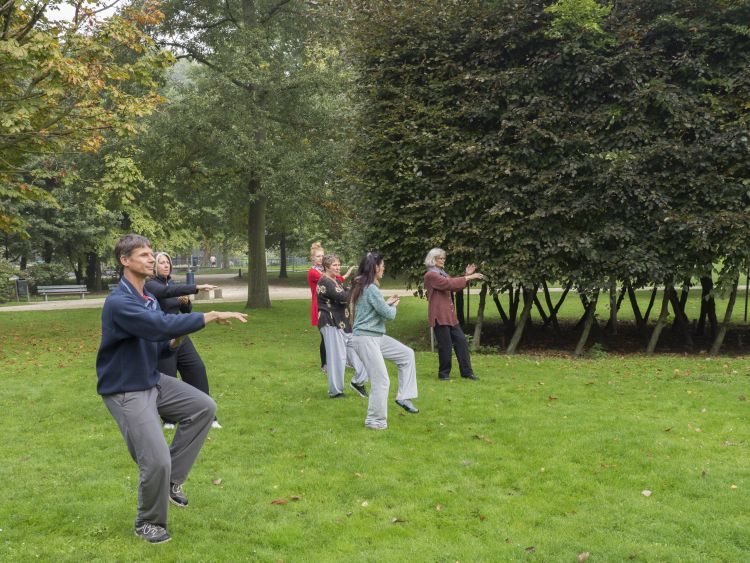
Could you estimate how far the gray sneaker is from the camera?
4797 mm

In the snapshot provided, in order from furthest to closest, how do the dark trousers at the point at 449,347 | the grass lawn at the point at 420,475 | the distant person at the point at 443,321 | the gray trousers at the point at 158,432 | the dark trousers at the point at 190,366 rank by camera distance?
the dark trousers at the point at 449,347
the distant person at the point at 443,321
the dark trousers at the point at 190,366
the grass lawn at the point at 420,475
the gray trousers at the point at 158,432

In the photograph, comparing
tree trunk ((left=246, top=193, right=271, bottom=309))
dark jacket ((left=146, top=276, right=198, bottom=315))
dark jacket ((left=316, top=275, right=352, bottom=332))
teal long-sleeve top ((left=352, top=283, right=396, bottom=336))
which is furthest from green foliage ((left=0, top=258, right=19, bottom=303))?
teal long-sleeve top ((left=352, top=283, right=396, bottom=336))

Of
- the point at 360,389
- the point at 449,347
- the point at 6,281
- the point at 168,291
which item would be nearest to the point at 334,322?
the point at 360,389

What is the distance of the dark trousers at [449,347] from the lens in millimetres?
10523

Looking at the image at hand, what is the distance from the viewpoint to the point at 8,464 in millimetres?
6668

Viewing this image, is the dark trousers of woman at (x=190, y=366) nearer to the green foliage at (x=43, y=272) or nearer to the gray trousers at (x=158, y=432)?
the gray trousers at (x=158, y=432)

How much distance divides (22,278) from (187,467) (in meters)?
35.0

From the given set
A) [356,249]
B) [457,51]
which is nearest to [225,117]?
[356,249]

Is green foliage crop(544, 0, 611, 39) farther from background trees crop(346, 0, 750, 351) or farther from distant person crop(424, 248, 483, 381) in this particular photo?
distant person crop(424, 248, 483, 381)

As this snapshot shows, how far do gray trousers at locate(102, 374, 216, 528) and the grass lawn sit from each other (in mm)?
347

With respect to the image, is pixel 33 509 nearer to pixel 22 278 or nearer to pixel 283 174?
pixel 283 174

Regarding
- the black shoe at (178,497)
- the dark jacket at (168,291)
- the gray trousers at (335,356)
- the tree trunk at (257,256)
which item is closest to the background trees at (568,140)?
the gray trousers at (335,356)

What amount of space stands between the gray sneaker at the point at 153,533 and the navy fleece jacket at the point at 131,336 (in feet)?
3.30

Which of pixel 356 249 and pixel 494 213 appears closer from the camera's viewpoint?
pixel 494 213
